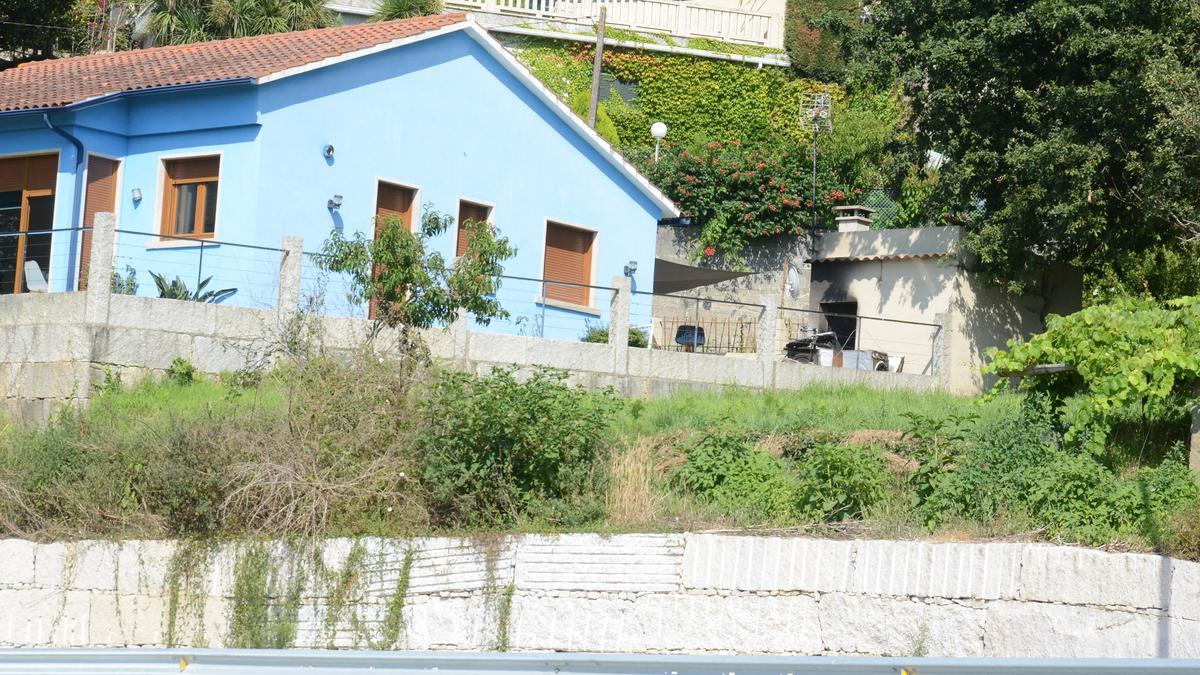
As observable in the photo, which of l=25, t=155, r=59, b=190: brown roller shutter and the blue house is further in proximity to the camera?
l=25, t=155, r=59, b=190: brown roller shutter

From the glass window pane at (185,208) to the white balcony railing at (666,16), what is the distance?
15834 mm

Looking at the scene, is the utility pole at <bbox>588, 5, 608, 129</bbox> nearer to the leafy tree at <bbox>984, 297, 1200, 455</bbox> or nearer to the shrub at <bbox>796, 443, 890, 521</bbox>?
the leafy tree at <bbox>984, 297, 1200, 455</bbox>

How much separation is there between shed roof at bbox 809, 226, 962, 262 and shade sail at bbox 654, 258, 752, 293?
172cm

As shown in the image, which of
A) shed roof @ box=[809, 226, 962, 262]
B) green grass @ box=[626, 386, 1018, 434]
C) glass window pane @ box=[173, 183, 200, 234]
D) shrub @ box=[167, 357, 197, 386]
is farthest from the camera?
shed roof @ box=[809, 226, 962, 262]

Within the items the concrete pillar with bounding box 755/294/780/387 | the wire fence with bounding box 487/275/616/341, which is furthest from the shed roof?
the concrete pillar with bounding box 755/294/780/387

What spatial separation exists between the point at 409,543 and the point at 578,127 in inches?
511

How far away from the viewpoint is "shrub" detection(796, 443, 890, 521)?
11.1 m

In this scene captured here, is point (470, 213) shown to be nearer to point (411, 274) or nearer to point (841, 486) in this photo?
point (411, 274)

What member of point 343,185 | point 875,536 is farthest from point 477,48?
point 875,536

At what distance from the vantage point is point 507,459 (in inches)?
454

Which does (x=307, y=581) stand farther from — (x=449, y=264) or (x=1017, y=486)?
(x=449, y=264)

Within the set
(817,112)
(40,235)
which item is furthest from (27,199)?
(817,112)

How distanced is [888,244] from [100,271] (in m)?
14.6

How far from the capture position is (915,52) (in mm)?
22484
